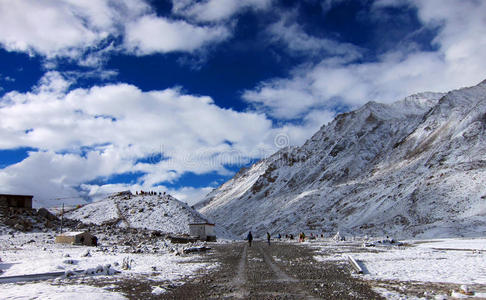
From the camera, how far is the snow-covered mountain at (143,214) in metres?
69.1

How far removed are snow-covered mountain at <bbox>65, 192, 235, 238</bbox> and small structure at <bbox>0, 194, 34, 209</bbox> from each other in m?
12.5

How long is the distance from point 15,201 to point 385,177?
7685 centimetres

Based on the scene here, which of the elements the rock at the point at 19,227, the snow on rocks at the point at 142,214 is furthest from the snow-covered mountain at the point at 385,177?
the rock at the point at 19,227

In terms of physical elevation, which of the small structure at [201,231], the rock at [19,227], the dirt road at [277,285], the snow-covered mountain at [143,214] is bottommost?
the dirt road at [277,285]

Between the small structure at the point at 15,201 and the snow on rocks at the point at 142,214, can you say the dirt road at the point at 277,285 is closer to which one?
the snow on rocks at the point at 142,214

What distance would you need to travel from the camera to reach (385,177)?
279 feet

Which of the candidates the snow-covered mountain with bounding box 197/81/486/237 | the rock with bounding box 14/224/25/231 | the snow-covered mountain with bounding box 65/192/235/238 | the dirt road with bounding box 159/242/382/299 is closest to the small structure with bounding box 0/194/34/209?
the rock with bounding box 14/224/25/231

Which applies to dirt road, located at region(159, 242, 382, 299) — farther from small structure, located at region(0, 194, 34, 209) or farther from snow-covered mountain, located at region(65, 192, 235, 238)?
small structure, located at region(0, 194, 34, 209)

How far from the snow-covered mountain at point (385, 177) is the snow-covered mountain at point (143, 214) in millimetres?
25635

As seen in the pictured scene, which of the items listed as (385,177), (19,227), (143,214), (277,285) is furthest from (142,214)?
(277,285)

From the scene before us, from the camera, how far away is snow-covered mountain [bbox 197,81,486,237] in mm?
58562

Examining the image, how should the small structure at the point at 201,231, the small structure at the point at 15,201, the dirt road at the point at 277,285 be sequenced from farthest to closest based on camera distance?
1. the small structure at the point at 201,231
2. the small structure at the point at 15,201
3. the dirt road at the point at 277,285

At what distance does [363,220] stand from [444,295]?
6062cm

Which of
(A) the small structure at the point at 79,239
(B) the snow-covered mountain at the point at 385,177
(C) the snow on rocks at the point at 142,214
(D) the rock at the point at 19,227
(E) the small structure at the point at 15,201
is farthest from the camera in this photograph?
(C) the snow on rocks at the point at 142,214
